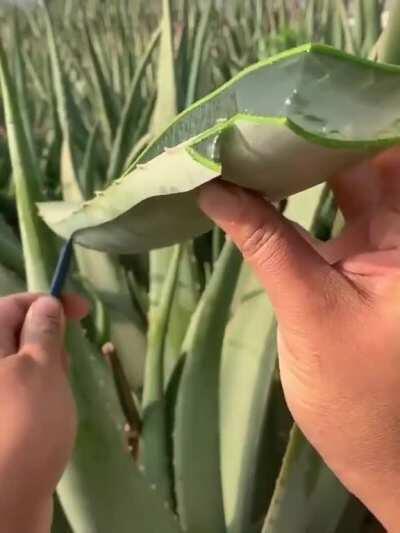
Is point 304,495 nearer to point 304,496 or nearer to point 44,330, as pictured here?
point 304,496

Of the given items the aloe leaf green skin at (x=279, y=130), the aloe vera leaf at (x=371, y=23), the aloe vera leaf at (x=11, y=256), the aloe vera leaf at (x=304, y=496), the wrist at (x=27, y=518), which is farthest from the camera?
the aloe vera leaf at (x=371, y=23)

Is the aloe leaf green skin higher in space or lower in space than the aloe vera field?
higher

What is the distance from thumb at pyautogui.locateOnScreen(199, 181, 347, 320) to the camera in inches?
11.8

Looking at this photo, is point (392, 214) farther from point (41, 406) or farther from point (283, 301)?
point (41, 406)

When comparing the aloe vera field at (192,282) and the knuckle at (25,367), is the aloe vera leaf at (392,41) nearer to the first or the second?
the aloe vera field at (192,282)

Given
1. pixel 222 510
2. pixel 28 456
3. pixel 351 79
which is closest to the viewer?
pixel 351 79

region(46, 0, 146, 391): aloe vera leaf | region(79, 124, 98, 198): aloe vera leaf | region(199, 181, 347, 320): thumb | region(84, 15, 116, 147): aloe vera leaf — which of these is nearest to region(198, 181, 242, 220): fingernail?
region(199, 181, 347, 320): thumb

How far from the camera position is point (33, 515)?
0.36 meters

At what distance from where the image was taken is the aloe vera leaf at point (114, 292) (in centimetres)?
63

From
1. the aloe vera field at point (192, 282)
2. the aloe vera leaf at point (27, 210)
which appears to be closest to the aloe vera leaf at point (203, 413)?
the aloe vera field at point (192, 282)

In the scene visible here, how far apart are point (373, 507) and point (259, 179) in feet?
0.60

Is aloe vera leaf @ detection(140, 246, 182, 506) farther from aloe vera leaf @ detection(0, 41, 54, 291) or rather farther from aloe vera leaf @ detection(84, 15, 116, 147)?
aloe vera leaf @ detection(84, 15, 116, 147)

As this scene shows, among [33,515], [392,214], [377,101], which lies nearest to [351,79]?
[377,101]

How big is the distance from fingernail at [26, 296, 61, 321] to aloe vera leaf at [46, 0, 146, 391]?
0.72ft
